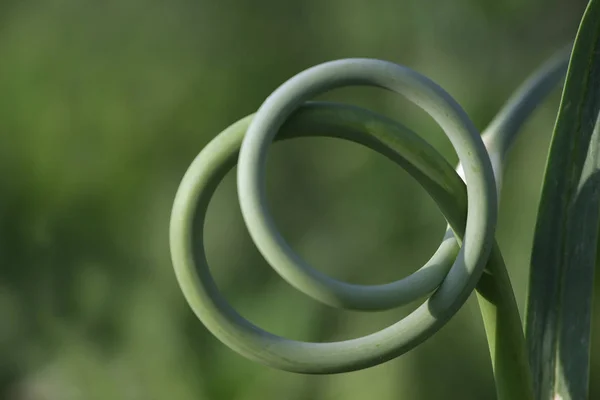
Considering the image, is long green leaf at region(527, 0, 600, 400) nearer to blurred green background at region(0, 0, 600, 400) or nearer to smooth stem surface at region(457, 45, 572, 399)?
smooth stem surface at region(457, 45, 572, 399)

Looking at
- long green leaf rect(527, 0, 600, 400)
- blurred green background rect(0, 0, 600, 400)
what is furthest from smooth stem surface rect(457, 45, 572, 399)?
blurred green background rect(0, 0, 600, 400)

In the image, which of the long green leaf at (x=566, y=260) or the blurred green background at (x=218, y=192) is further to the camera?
the blurred green background at (x=218, y=192)

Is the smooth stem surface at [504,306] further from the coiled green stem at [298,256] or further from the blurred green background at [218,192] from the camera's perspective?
the blurred green background at [218,192]

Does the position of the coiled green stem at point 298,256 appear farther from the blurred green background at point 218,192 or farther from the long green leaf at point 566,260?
the blurred green background at point 218,192

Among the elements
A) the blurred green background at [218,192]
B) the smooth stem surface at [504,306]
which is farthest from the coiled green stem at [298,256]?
the blurred green background at [218,192]

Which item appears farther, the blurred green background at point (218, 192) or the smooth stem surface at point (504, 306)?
the blurred green background at point (218, 192)

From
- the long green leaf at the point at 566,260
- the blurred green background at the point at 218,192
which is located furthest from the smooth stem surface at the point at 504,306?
the blurred green background at the point at 218,192
